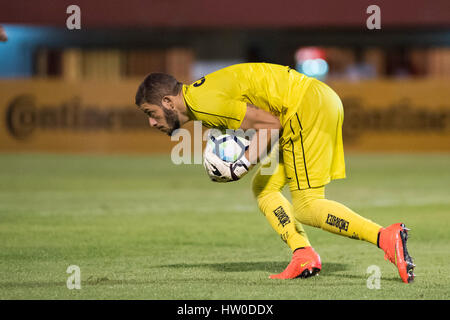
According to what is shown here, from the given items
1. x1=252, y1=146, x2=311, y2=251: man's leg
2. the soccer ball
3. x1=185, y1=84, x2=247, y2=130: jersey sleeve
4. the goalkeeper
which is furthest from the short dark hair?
x1=252, y1=146, x2=311, y2=251: man's leg

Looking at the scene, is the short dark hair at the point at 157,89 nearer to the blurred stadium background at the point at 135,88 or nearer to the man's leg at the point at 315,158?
the man's leg at the point at 315,158

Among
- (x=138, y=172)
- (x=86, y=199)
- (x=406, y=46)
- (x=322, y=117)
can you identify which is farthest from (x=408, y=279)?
(x=406, y=46)

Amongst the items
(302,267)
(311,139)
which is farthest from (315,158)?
(302,267)

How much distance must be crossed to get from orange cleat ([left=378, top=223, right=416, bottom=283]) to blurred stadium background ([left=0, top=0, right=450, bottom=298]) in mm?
391

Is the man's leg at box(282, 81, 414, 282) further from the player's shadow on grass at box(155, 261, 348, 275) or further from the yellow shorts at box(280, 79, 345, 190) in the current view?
the player's shadow on grass at box(155, 261, 348, 275)

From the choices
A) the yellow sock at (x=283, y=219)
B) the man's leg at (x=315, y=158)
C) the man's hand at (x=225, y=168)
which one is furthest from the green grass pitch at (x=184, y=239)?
the man's hand at (x=225, y=168)

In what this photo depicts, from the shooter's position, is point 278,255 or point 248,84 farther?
point 278,255

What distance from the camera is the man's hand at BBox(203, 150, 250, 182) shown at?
19.4 feet

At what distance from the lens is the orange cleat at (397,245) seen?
5805 millimetres

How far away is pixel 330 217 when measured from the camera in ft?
20.0

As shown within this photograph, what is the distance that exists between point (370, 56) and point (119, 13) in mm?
10611

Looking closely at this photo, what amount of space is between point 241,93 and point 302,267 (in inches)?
54.6
